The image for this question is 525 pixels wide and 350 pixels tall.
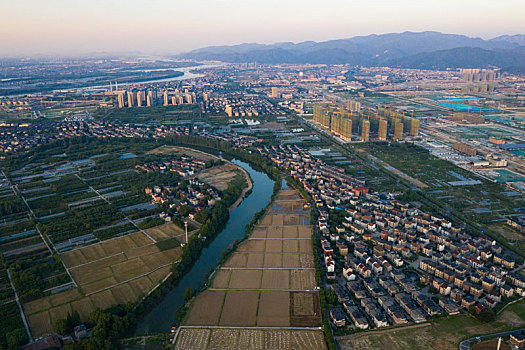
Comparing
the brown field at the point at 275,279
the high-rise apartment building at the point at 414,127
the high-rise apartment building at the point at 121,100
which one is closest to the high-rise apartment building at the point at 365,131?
the high-rise apartment building at the point at 414,127

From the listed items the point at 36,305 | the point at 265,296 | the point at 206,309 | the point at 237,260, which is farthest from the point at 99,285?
the point at 265,296

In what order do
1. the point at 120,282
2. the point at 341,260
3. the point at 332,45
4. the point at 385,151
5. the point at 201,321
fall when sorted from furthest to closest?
the point at 332,45 < the point at 385,151 < the point at 341,260 < the point at 120,282 < the point at 201,321

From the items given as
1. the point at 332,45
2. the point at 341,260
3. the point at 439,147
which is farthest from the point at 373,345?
the point at 332,45

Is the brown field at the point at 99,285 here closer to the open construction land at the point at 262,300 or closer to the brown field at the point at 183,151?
the open construction land at the point at 262,300

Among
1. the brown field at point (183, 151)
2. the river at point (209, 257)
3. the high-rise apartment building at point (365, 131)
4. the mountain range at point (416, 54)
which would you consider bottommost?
the river at point (209, 257)

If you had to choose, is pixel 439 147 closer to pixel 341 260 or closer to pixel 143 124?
pixel 341 260

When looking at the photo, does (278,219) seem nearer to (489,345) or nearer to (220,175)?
(220,175)
